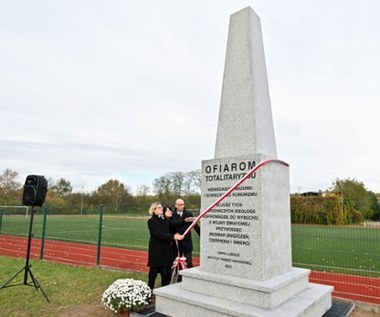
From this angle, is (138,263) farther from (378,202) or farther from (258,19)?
(258,19)

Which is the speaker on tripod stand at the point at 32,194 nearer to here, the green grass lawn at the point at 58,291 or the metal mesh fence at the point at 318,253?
the green grass lawn at the point at 58,291

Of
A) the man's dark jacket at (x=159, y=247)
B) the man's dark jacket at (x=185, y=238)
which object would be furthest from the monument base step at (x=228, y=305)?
the man's dark jacket at (x=185, y=238)

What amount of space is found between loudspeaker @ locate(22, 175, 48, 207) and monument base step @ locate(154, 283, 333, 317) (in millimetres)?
3249

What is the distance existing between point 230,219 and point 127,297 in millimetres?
2015

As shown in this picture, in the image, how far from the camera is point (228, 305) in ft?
13.6

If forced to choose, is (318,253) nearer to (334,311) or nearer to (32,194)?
(334,311)

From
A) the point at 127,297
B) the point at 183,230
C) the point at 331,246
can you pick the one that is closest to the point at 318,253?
the point at 331,246

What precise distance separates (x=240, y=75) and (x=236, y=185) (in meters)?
1.95

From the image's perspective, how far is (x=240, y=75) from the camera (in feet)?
17.5

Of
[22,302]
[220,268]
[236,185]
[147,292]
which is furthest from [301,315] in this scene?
[22,302]

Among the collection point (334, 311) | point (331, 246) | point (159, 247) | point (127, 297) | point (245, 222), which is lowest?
point (331, 246)

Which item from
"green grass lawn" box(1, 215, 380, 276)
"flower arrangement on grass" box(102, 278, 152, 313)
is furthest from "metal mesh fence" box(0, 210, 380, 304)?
"flower arrangement on grass" box(102, 278, 152, 313)

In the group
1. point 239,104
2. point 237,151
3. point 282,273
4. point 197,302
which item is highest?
point 239,104

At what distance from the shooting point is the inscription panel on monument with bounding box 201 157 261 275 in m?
4.52
